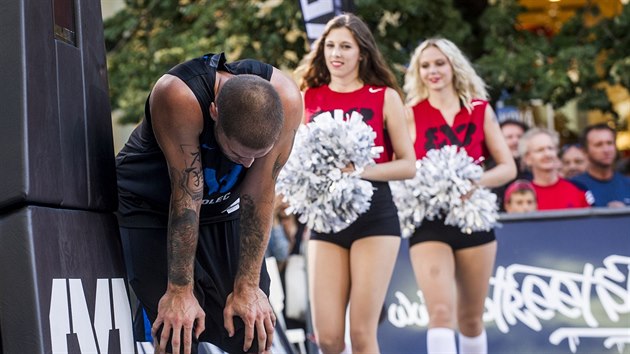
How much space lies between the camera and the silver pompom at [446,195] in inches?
272

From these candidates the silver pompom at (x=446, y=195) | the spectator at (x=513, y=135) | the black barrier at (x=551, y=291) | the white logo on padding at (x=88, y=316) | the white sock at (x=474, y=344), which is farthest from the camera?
the spectator at (x=513, y=135)

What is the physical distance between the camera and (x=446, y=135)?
725 centimetres

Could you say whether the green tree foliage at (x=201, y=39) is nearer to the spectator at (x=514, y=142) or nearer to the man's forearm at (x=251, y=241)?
the spectator at (x=514, y=142)

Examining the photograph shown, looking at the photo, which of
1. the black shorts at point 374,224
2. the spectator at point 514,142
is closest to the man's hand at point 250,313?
the black shorts at point 374,224

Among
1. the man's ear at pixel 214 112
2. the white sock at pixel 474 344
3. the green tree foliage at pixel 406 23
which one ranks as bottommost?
the white sock at pixel 474 344

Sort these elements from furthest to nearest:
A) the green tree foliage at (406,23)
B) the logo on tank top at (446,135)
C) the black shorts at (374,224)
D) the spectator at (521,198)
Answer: the green tree foliage at (406,23), the spectator at (521,198), the logo on tank top at (446,135), the black shorts at (374,224)

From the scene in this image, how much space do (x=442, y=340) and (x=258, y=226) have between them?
3332 millimetres

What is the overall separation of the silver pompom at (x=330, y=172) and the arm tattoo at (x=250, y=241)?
202cm

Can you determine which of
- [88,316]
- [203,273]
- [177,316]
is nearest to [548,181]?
[203,273]

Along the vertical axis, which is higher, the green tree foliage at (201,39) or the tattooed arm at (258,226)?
the green tree foliage at (201,39)

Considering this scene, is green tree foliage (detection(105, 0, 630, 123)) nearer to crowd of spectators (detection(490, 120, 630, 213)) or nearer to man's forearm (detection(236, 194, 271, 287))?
crowd of spectators (detection(490, 120, 630, 213))

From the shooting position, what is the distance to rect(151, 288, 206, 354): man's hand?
3.64 m

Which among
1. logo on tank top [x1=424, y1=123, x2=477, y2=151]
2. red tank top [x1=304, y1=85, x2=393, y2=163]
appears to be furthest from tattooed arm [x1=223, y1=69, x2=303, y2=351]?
logo on tank top [x1=424, y1=123, x2=477, y2=151]

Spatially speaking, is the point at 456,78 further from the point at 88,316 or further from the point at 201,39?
the point at 201,39
